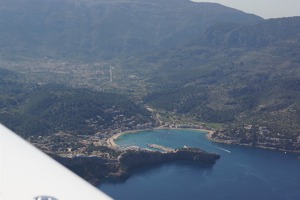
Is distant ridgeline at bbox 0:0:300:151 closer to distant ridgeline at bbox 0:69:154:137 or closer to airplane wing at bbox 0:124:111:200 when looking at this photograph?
distant ridgeline at bbox 0:69:154:137

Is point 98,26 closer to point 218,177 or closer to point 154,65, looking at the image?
point 154,65

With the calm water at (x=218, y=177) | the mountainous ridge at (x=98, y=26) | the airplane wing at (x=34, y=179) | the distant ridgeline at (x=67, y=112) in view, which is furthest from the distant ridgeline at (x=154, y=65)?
the airplane wing at (x=34, y=179)

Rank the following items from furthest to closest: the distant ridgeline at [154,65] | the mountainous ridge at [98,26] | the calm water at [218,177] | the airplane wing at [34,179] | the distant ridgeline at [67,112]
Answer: the mountainous ridge at [98,26] → the distant ridgeline at [154,65] → the distant ridgeline at [67,112] → the calm water at [218,177] → the airplane wing at [34,179]

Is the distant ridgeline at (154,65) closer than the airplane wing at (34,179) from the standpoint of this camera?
No

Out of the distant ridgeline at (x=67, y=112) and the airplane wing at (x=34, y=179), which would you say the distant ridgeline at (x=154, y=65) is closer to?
the distant ridgeline at (x=67, y=112)

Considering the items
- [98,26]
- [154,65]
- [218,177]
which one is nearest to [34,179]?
[218,177]
